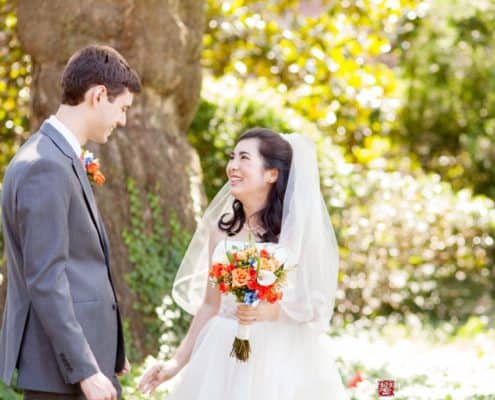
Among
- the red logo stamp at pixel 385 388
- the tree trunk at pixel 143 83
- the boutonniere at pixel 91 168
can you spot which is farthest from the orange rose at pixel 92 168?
the tree trunk at pixel 143 83

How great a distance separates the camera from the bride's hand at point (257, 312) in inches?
151

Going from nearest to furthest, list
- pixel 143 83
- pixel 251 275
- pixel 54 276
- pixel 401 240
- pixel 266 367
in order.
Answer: pixel 54 276
pixel 251 275
pixel 266 367
pixel 143 83
pixel 401 240

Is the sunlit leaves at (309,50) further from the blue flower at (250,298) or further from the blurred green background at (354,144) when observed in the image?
the blue flower at (250,298)

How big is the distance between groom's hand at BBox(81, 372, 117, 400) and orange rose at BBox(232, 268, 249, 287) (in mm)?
750

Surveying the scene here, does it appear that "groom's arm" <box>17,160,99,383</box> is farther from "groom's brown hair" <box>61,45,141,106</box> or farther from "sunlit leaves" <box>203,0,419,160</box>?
"sunlit leaves" <box>203,0,419,160</box>

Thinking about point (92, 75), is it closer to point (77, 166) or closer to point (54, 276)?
point (77, 166)

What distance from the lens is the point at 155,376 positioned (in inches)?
160

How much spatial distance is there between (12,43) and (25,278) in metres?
5.45

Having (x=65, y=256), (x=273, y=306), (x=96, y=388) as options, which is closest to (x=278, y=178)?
(x=273, y=306)

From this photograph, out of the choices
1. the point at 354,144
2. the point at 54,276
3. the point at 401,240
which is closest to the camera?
the point at 54,276

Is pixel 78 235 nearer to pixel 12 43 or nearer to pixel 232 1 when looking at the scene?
pixel 12 43

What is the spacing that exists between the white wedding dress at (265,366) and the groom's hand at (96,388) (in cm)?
92

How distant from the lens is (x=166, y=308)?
657 centimetres

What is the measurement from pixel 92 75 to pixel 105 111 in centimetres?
14
